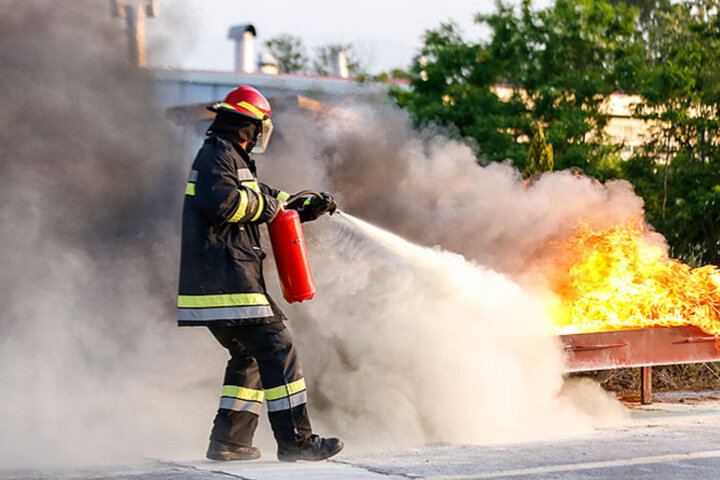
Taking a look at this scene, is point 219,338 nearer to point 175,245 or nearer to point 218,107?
point 218,107

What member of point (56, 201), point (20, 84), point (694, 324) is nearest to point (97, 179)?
point (56, 201)

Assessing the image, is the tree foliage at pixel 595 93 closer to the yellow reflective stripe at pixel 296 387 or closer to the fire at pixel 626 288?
the fire at pixel 626 288

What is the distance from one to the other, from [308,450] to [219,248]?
1.05 meters

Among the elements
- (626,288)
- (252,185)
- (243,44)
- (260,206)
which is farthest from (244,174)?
(243,44)

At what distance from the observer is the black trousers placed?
4.79 m

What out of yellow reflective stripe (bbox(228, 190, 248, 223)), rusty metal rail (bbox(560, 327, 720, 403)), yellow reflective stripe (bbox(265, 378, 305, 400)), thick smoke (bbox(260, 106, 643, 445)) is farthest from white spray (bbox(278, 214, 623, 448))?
yellow reflective stripe (bbox(228, 190, 248, 223))

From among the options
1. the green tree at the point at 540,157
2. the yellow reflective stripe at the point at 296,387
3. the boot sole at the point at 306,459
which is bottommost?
the boot sole at the point at 306,459

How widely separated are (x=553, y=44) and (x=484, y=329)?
11.4 metres

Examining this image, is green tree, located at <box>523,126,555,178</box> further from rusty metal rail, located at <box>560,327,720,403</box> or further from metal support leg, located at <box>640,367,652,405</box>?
rusty metal rail, located at <box>560,327,720,403</box>

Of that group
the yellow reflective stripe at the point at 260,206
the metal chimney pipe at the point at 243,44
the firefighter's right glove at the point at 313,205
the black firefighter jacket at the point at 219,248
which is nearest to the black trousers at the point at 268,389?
the black firefighter jacket at the point at 219,248

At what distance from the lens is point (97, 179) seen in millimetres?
6512

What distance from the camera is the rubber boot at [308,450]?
4766 millimetres

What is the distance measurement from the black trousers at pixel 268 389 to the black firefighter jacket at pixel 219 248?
0.11 metres

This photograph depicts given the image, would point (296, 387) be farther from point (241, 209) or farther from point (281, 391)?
point (241, 209)
